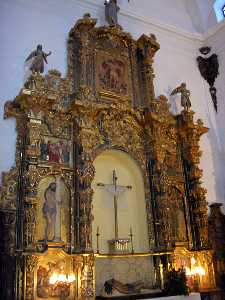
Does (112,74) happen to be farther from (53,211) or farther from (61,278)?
(61,278)

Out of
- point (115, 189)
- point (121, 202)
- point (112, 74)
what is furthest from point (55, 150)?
point (112, 74)

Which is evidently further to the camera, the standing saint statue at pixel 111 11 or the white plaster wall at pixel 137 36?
the standing saint statue at pixel 111 11

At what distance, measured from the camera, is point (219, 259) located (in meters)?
10.8

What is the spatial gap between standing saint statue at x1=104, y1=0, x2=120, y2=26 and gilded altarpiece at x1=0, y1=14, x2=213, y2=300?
0.33 metres

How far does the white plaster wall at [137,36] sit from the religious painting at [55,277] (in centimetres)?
231

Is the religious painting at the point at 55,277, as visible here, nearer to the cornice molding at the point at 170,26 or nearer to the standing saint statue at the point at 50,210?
the standing saint statue at the point at 50,210

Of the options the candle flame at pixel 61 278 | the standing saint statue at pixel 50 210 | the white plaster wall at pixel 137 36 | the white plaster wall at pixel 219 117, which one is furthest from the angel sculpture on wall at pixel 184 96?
the candle flame at pixel 61 278

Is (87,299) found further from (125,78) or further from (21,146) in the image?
(125,78)

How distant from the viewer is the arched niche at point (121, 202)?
9602 millimetres

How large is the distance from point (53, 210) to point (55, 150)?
1494 mm

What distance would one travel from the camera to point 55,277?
25.8 feet

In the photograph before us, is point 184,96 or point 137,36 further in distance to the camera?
point 137,36

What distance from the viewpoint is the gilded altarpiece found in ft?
25.7

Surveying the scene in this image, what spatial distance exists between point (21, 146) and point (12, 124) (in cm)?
61
